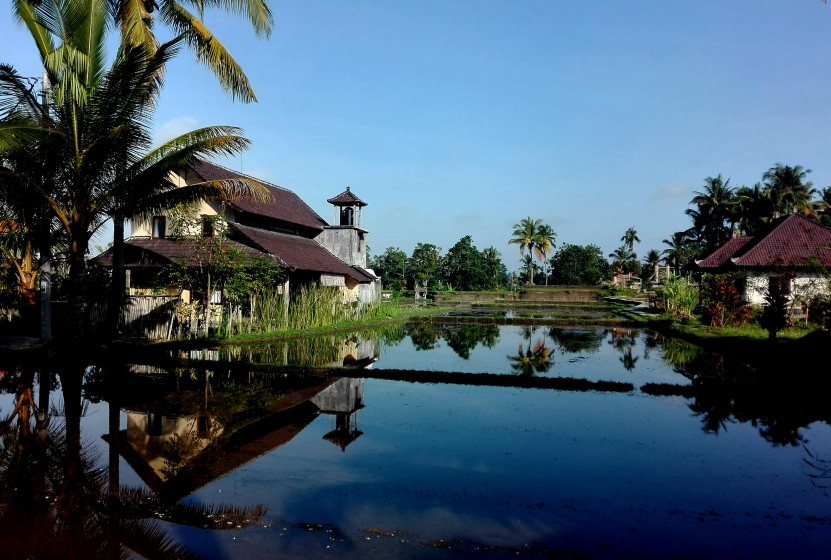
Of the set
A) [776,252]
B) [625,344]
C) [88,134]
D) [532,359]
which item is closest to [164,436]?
[88,134]

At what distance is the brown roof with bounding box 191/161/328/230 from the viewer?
2345 cm

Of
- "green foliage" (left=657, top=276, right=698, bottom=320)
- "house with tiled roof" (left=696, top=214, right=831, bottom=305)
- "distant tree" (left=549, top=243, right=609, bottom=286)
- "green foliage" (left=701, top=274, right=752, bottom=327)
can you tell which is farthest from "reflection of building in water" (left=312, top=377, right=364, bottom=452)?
"distant tree" (left=549, top=243, right=609, bottom=286)

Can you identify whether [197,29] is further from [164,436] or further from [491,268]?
[491,268]

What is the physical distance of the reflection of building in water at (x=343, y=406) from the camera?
8.14m

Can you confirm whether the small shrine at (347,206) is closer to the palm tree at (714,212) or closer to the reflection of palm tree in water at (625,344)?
the reflection of palm tree in water at (625,344)

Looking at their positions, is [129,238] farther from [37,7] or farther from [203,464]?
[203,464]

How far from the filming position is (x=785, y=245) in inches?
1103

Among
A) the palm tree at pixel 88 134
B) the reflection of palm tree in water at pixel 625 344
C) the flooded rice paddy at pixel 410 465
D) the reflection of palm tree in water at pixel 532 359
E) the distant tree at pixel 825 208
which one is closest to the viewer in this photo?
the flooded rice paddy at pixel 410 465

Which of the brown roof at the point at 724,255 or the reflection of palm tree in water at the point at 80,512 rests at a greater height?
the brown roof at the point at 724,255

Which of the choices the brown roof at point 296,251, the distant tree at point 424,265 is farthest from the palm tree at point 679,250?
the brown roof at point 296,251

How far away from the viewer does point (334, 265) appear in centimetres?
2792

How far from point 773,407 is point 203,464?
925 centimetres

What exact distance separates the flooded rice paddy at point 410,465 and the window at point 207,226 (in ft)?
18.1

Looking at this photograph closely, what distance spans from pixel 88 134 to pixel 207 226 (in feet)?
17.1
